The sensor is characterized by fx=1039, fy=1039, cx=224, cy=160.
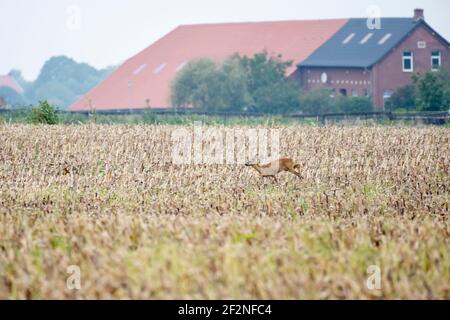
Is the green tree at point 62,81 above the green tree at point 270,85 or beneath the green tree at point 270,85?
above

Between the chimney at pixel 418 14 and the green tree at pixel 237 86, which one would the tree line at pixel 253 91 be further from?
the chimney at pixel 418 14

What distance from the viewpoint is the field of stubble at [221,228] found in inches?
365

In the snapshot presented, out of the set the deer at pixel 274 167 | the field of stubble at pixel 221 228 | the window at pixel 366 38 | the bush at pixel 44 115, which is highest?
the window at pixel 366 38

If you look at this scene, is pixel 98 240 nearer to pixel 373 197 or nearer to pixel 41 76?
pixel 373 197

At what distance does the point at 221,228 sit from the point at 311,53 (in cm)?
6097

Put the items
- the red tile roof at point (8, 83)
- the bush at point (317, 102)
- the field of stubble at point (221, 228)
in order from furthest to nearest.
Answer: the red tile roof at point (8, 83)
the bush at point (317, 102)
the field of stubble at point (221, 228)

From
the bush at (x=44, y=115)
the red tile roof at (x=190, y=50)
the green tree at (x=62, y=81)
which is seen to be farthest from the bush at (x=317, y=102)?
the green tree at (x=62, y=81)

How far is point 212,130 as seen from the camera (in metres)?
27.0

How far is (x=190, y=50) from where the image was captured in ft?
278

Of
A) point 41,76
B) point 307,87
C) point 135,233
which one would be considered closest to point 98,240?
point 135,233

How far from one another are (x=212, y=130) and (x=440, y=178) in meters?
9.40

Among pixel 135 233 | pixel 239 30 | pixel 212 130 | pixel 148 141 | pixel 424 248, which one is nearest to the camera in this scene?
pixel 424 248
